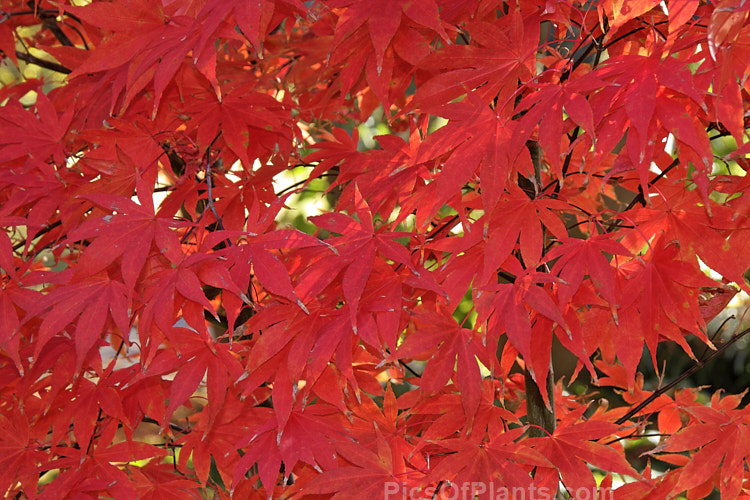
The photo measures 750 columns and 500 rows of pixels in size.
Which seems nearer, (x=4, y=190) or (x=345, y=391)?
(x=345, y=391)

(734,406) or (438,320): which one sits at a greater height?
(438,320)

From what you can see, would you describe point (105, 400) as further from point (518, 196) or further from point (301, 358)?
point (518, 196)

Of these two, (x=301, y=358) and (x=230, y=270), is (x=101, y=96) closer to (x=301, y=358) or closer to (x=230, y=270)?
(x=230, y=270)

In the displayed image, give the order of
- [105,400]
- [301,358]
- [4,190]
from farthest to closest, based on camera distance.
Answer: [4,190] < [105,400] < [301,358]

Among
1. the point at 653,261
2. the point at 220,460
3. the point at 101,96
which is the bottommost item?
the point at 220,460

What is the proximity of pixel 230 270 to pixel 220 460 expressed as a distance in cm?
29

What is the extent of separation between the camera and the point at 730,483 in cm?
71

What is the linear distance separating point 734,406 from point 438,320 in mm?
519

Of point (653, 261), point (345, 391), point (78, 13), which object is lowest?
point (345, 391)

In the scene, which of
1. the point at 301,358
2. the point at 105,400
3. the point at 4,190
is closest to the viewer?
the point at 301,358

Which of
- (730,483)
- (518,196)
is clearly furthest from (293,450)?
(730,483)

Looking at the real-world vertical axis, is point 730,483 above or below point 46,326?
below

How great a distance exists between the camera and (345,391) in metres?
0.71

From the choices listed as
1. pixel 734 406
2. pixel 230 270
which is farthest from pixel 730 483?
pixel 230 270
